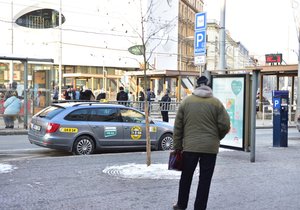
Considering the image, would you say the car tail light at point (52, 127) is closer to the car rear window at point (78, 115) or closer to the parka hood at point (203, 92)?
the car rear window at point (78, 115)

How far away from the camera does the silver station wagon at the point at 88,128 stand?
1068 cm

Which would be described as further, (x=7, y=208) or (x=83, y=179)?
(x=83, y=179)

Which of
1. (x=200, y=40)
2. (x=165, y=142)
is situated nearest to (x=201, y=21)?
(x=200, y=40)

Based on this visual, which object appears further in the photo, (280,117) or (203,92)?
(280,117)

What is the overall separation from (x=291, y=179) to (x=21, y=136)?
427 inches

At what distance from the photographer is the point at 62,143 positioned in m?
10.7

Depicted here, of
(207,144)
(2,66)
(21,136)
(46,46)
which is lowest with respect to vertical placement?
(21,136)

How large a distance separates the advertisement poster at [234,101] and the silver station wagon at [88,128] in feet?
8.09

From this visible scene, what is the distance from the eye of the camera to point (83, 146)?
11008 millimetres

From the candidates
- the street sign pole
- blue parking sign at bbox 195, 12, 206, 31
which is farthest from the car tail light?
blue parking sign at bbox 195, 12, 206, 31

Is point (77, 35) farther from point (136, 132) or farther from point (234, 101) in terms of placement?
point (234, 101)

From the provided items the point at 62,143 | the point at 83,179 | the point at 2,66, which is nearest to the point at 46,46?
the point at 2,66

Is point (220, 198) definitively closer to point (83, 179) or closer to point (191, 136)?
point (191, 136)

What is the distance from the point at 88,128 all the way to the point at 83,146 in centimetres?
47
